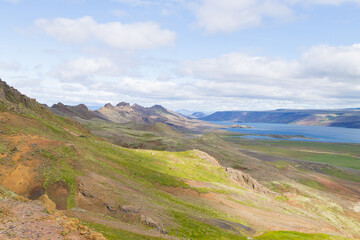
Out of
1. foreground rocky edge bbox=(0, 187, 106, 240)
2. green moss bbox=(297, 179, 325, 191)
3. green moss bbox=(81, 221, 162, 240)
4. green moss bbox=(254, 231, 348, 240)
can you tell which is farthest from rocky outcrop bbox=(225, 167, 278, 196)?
foreground rocky edge bbox=(0, 187, 106, 240)

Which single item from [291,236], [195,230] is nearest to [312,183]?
[291,236]

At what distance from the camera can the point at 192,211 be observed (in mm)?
50281

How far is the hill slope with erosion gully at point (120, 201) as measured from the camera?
29812 mm

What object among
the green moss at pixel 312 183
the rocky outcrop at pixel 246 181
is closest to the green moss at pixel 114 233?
the rocky outcrop at pixel 246 181

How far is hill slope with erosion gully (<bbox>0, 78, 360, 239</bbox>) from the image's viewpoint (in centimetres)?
2981

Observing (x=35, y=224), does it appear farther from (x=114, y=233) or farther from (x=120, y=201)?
(x=120, y=201)

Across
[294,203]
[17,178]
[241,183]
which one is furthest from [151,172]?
[294,203]

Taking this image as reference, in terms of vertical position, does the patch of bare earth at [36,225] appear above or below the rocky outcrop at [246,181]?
above

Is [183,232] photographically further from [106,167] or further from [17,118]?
[17,118]

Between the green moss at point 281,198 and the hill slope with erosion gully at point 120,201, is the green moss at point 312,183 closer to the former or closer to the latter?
the hill slope with erosion gully at point 120,201

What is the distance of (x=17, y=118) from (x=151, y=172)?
1504 inches

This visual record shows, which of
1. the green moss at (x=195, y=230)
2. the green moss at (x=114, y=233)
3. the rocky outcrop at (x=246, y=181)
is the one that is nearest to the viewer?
the green moss at (x=114, y=233)

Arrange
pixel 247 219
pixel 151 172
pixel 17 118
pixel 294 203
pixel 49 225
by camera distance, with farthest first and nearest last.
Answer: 1. pixel 294 203
2. pixel 151 172
3. pixel 17 118
4. pixel 247 219
5. pixel 49 225

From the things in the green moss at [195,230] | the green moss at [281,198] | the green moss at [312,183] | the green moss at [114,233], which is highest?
the green moss at [114,233]
